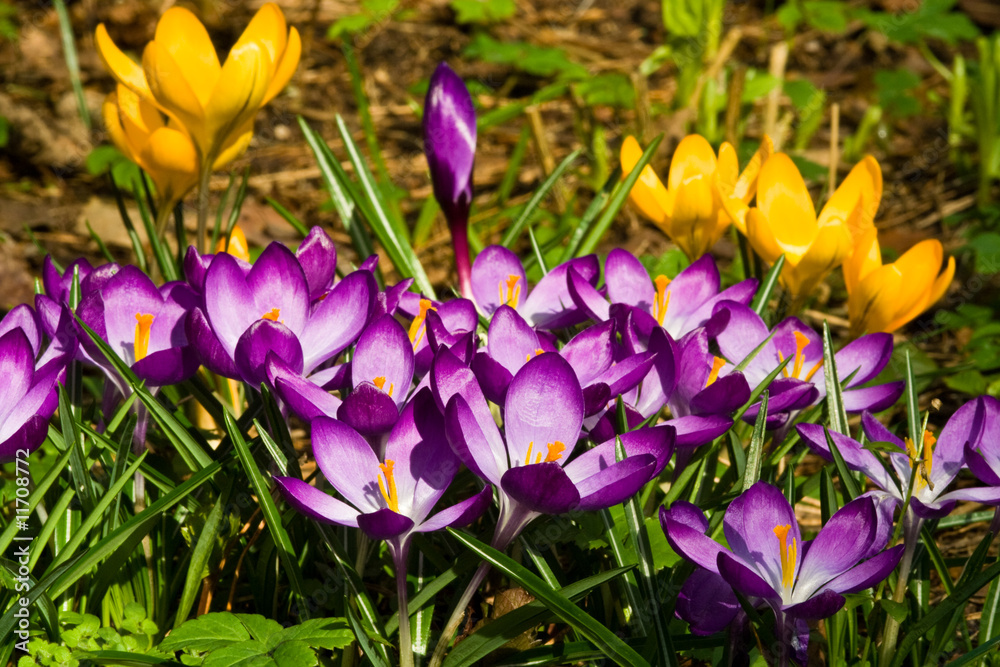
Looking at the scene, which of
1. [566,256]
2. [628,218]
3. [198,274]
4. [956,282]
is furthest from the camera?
[628,218]

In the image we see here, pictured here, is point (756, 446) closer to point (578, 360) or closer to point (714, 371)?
point (714, 371)

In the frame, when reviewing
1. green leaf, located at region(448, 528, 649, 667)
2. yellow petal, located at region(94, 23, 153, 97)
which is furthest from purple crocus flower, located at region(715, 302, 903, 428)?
yellow petal, located at region(94, 23, 153, 97)

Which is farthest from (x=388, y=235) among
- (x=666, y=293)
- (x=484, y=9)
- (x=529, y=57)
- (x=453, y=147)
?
(x=484, y=9)

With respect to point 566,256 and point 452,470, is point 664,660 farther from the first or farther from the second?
point 566,256

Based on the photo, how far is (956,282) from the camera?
Answer: 2662mm

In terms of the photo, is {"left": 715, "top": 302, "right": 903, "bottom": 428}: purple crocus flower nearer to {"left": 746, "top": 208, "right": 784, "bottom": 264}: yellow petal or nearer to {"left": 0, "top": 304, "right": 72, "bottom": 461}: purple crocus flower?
{"left": 746, "top": 208, "right": 784, "bottom": 264}: yellow petal

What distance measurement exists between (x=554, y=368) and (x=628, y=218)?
2226 mm

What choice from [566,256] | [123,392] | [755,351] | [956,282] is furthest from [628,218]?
[123,392]

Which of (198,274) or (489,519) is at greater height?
(198,274)

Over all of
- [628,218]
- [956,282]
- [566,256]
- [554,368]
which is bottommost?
[956,282]

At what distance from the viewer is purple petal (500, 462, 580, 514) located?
794 mm

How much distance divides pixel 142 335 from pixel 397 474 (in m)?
0.35

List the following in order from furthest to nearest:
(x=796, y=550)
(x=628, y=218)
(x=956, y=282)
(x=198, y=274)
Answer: (x=628, y=218), (x=956, y=282), (x=198, y=274), (x=796, y=550)

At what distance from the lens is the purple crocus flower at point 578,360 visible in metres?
0.96
